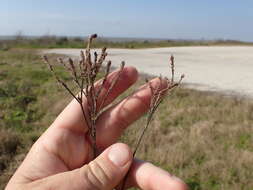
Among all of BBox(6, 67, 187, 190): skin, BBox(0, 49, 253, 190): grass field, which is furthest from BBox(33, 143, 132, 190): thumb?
BBox(0, 49, 253, 190): grass field

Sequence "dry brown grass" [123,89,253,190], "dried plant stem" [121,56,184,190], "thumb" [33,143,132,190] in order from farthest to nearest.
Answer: "dry brown grass" [123,89,253,190] → "thumb" [33,143,132,190] → "dried plant stem" [121,56,184,190]

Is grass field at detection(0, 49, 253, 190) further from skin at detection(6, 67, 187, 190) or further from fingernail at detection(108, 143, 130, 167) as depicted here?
fingernail at detection(108, 143, 130, 167)

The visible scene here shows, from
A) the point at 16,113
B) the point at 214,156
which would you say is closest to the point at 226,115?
the point at 214,156

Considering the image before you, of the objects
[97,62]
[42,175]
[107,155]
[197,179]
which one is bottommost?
[197,179]

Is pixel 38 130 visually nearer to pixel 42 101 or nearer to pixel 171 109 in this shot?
pixel 42 101

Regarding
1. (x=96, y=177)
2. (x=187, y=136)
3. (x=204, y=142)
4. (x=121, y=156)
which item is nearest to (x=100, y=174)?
(x=96, y=177)

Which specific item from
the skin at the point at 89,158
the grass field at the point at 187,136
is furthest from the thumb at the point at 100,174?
the grass field at the point at 187,136
